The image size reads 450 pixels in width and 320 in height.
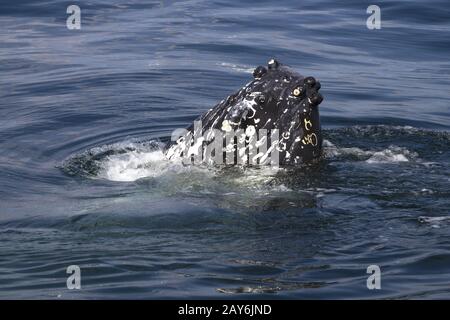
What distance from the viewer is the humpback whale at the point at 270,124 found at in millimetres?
9766

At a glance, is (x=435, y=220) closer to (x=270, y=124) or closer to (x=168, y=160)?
(x=270, y=124)

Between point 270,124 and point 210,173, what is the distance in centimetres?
74

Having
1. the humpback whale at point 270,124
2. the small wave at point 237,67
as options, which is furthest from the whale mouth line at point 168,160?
the small wave at point 237,67

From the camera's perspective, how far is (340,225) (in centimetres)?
891

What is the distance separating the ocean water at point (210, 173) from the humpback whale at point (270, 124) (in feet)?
0.59

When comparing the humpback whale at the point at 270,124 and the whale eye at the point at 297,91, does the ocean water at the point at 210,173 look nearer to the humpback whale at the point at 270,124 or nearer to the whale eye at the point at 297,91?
the humpback whale at the point at 270,124

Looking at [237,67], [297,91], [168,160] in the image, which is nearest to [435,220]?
[297,91]

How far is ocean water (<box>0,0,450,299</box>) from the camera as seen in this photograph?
790cm

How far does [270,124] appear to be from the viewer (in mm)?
9805

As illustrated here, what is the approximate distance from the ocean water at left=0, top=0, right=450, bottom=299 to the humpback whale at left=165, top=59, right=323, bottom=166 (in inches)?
7.1

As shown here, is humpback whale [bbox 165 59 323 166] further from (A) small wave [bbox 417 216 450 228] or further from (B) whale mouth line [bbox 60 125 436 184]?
(A) small wave [bbox 417 216 450 228]
